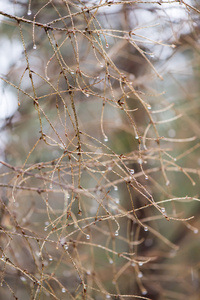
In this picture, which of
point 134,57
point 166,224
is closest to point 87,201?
point 166,224

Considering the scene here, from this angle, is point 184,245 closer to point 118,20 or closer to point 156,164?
point 156,164

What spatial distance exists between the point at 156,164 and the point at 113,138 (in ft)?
2.13

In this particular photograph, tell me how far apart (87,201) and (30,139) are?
0.98 m

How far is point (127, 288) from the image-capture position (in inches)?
131

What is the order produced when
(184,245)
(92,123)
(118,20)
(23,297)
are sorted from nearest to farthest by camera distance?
Answer: (118,20) < (92,123) < (184,245) < (23,297)

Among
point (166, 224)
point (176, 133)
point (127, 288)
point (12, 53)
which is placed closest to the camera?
point (12, 53)

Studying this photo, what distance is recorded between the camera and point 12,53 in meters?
2.44

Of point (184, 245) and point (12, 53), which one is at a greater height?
point (12, 53)

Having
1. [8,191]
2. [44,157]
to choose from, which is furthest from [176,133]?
[8,191]

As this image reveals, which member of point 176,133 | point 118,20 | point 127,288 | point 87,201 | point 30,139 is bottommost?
point 127,288

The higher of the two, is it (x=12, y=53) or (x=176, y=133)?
(x=12, y=53)

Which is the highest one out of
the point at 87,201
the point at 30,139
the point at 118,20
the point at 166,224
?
the point at 118,20

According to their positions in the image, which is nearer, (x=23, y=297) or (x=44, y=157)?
(x=44, y=157)

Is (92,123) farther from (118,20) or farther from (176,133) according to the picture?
(176,133)
